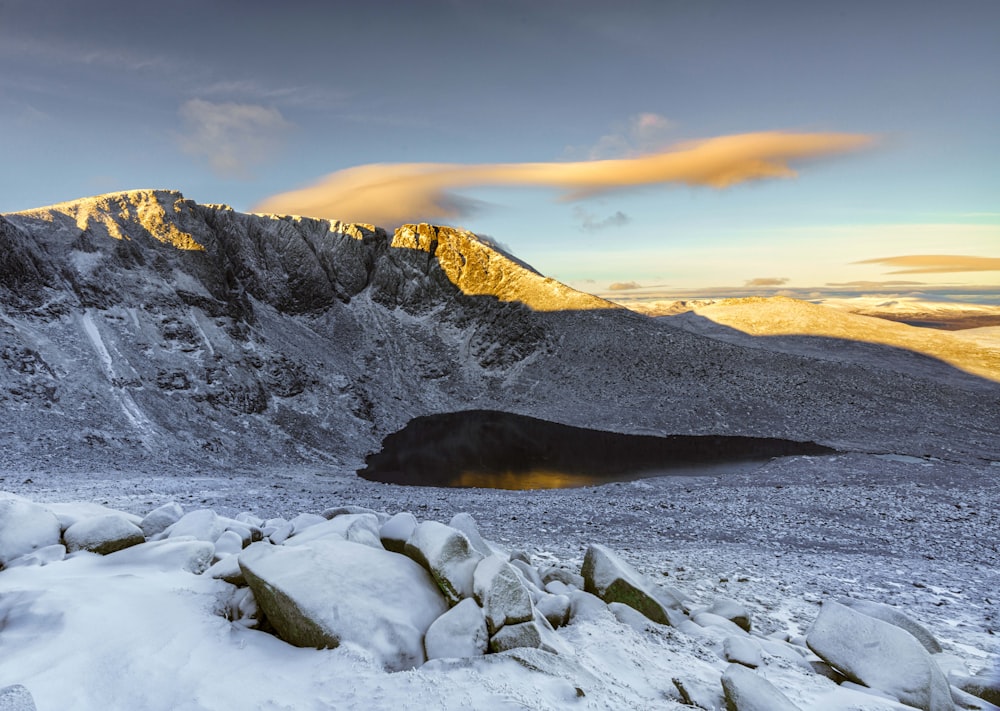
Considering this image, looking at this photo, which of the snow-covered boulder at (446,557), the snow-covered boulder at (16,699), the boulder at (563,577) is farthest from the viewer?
the boulder at (563,577)

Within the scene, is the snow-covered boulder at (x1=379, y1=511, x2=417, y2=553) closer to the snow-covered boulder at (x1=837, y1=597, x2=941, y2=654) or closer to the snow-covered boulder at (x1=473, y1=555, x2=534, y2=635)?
the snow-covered boulder at (x1=473, y1=555, x2=534, y2=635)

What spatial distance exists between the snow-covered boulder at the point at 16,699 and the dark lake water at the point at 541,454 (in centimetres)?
3275

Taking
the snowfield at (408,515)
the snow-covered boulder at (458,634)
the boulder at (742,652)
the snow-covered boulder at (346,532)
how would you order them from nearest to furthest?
the snowfield at (408,515) < the snow-covered boulder at (458,634) < the boulder at (742,652) < the snow-covered boulder at (346,532)

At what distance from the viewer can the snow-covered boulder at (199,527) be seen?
9.76m

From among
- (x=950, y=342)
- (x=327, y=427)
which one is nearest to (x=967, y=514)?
(x=327, y=427)

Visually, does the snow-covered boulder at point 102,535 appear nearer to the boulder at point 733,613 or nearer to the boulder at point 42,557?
the boulder at point 42,557

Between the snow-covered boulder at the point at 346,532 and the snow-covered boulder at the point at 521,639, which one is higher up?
the snow-covered boulder at the point at 346,532

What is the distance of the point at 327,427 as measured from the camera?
50.5m

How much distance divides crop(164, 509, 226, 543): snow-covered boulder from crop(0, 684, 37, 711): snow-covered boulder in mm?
5316

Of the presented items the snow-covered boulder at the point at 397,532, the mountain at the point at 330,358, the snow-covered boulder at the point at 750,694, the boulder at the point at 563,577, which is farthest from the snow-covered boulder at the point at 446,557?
the mountain at the point at 330,358

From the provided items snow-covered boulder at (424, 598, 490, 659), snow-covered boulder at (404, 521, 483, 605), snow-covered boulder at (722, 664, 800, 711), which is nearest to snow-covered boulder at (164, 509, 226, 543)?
snow-covered boulder at (404, 521, 483, 605)

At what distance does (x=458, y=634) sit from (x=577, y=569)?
24.5ft

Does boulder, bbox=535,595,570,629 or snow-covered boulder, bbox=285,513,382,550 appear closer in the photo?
boulder, bbox=535,595,570,629

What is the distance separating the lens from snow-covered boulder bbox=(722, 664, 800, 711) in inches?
243
